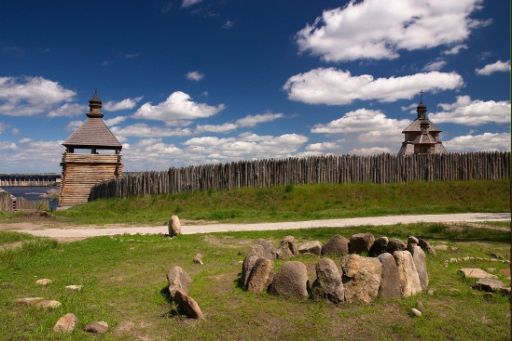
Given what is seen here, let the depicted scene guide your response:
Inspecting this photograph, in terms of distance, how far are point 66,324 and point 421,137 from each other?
36.9 metres

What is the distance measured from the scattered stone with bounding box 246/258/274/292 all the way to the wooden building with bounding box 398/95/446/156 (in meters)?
33.4

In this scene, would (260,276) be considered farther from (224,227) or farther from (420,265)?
(224,227)

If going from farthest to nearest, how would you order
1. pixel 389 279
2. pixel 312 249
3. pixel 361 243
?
1. pixel 312 249
2. pixel 361 243
3. pixel 389 279

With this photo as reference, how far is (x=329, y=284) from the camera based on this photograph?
5.96 metres

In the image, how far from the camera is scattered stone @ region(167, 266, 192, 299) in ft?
20.6

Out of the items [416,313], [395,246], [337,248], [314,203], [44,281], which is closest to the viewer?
[416,313]

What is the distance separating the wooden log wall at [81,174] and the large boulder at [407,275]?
27.8 meters

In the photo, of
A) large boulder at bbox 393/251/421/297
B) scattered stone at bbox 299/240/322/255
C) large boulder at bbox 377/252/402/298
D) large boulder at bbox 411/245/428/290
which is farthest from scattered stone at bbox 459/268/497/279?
scattered stone at bbox 299/240/322/255

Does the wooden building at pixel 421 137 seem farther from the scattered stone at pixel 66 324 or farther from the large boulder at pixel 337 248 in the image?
the scattered stone at pixel 66 324

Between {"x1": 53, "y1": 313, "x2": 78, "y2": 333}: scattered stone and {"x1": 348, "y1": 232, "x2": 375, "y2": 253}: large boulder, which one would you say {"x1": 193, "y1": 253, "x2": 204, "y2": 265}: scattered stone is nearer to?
{"x1": 348, "y1": 232, "x2": 375, "y2": 253}: large boulder

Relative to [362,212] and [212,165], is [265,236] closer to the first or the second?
[362,212]

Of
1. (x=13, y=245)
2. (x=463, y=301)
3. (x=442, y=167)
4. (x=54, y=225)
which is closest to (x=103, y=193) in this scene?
(x=54, y=225)

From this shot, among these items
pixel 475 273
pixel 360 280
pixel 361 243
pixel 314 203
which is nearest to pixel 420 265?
pixel 475 273

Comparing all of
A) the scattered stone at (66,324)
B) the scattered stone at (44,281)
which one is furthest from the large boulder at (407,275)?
the scattered stone at (44,281)
